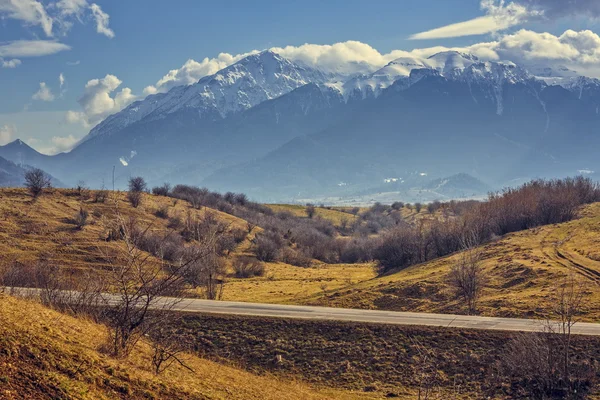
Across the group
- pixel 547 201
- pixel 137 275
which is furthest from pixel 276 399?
pixel 547 201

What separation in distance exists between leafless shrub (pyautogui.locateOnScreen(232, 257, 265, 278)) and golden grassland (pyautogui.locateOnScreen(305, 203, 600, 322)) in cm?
2144

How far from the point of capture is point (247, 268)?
76.4 metres

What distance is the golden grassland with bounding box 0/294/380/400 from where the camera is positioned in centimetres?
1644

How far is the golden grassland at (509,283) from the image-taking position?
41.4 metres

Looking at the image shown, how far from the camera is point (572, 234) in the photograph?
210ft

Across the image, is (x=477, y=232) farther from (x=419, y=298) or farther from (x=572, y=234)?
(x=419, y=298)

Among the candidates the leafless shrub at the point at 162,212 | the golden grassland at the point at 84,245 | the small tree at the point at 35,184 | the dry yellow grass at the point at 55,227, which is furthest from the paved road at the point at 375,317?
the leafless shrub at the point at 162,212

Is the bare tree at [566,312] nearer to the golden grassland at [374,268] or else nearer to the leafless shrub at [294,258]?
the golden grassland at [374,268]

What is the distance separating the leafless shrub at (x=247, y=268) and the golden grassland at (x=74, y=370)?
50.9 meters

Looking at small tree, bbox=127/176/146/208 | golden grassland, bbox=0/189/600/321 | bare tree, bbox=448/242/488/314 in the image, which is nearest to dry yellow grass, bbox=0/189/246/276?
golden grassland, bbox=0/189/600/321

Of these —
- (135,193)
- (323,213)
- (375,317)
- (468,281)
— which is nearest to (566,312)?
(468,281)

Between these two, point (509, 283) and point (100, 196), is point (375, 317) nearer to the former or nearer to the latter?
point (509, 283)

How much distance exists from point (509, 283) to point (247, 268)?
1435 inches

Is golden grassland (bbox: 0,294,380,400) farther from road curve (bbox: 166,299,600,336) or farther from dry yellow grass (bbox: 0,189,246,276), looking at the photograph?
dry yellow grass (bbox: 0,189,246,276)
